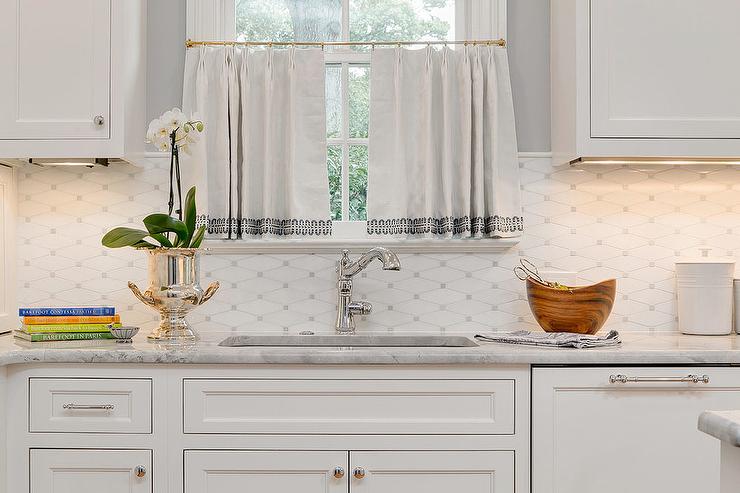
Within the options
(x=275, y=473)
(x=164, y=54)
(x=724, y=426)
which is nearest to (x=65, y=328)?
(x=275, y=473)

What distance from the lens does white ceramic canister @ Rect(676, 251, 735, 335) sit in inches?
109

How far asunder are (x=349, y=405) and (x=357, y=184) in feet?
3.42

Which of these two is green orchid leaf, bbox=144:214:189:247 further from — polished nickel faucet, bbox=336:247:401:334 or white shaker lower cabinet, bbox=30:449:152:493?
white shaker lower cabinet, bbox=30:449:152:493

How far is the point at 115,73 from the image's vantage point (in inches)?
103

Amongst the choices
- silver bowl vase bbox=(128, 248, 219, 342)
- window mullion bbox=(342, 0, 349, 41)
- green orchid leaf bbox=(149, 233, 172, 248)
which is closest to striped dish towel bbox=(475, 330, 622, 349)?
silver bowl vase bbox=(128, 248, 219, 342)

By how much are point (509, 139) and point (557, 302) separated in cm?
65

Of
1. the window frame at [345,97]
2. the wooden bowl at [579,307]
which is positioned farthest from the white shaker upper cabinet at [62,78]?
the wooden bowl at [579,307]

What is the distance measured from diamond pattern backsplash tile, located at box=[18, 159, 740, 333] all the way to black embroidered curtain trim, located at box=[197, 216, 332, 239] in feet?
0.35

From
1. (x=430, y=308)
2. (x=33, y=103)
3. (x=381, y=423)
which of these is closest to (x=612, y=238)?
(x=430, y=308)

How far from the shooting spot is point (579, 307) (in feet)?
8.57

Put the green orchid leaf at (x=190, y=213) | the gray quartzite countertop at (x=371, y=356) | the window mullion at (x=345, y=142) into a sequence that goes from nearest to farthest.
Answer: the gray quartzite countertop at (x=371, y=356) → the green orchid leaf at (x=190, y=213) → the window mullion at (x=345, y=142)

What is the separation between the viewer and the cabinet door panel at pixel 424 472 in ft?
7.32

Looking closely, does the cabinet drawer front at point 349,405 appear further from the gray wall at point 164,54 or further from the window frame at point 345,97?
the gray wall at point 164,54

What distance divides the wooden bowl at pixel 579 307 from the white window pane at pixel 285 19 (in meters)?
1.31
